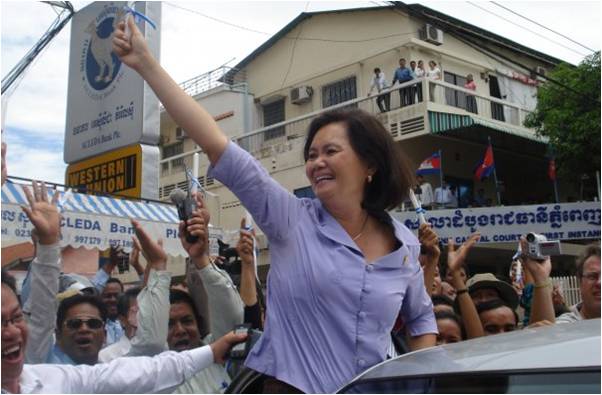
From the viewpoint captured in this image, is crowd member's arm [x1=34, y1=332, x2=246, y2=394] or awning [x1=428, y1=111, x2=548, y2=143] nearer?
crowd member's arm [x1=34, y1=332, x2=246, y2=394]

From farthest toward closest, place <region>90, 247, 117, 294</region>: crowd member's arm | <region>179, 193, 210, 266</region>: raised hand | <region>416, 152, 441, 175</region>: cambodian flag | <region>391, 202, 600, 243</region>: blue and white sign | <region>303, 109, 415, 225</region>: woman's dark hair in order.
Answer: <region>416, 152, 441, 175</region>: cambodian flag < <region>391, 202, 600, 243</region>: blue and white sign < <region>90, 247, 117, 294</region>: crowd member's arm < <region>179, 193, 210, 266</region>: raised hand < <region>303, 109, 415, 225</region>: woman's dark hair

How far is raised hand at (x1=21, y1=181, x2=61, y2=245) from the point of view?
298 cm

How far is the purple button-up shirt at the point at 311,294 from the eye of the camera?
1955 millimetres

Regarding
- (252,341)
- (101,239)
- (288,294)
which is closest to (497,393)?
(288,294)

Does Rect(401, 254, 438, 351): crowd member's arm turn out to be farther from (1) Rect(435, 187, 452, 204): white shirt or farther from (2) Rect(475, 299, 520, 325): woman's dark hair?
(1) Rect(435, 187, 452, 204): white shirt

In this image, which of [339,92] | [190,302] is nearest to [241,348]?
[190,302]

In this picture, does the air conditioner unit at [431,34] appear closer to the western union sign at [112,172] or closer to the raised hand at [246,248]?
the western union sign at [112,172]

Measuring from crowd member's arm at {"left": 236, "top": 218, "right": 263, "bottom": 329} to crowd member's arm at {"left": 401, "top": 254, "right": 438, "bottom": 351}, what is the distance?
951 mm

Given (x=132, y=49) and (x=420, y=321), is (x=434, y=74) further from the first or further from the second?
(x=132, y=49)

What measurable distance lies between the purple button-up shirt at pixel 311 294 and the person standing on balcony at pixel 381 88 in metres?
14.2

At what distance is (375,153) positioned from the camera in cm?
222

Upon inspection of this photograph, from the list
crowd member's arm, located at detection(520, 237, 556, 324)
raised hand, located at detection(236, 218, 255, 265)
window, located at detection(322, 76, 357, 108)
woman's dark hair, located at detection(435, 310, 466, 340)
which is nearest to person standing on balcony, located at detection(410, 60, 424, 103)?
window, located at detection(322, 76, 357, 108)

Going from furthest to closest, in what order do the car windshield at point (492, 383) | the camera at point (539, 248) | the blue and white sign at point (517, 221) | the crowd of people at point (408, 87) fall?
the crowd of people at point (408, 87)
the blue and white sign at point (517, 221)
the camera at point (539, 248)
the car windshield at point (492, 383)

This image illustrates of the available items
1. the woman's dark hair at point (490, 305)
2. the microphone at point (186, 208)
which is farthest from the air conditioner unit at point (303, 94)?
the microphone at point (186, 208)
